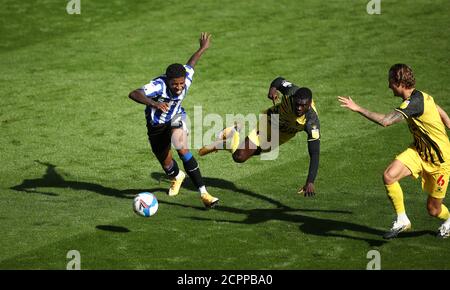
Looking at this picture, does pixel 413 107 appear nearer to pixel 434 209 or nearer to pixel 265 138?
pixel 434 209

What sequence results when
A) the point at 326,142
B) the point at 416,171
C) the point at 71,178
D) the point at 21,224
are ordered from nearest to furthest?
the point at 416,171 → the point at 21,224 → the point at 71,178 → the point at 326,142

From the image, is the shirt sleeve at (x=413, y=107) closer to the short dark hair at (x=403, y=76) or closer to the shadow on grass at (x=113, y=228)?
the short dark hair at (x=403, y=76)

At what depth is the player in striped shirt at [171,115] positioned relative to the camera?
14062mm

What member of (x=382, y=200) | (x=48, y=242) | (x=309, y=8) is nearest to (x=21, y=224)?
(x=48, y=242)

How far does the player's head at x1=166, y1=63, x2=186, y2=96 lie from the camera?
14008 mm

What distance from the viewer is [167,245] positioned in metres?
12.4

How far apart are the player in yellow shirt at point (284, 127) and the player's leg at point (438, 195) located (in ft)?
6.07

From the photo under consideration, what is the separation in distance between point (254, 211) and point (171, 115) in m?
2.34

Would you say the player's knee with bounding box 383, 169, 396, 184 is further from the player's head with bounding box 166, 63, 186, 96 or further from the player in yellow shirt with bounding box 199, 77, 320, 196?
the player's head with bounding box 166, 63, 186, 96

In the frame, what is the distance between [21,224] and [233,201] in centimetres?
395
